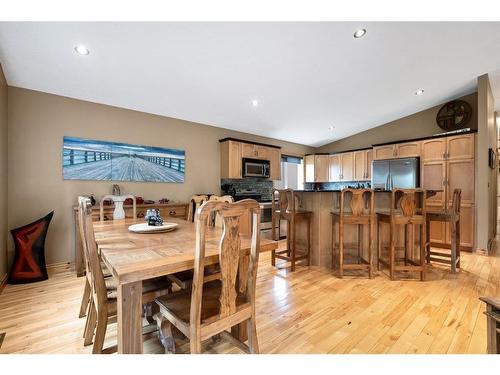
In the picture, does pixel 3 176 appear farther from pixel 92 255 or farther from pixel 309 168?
pixel 309 168

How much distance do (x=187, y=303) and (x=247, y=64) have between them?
262 cm

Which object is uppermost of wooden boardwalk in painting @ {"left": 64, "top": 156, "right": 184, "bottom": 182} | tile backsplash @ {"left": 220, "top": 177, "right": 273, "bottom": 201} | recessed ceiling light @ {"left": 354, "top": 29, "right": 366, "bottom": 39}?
recessed ceiling light @ {"left": 354, "top": 29, "right": 366, "bottom": 39}

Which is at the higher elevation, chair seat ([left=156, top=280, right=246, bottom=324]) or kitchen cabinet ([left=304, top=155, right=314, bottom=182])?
kitchen cabinet ([left=304, top=155, right=314, bottom=182])

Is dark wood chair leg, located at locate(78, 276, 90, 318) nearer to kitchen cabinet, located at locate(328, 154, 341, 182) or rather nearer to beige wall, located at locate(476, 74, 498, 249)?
beige wall, located at locate(476, 74, 498, 249)

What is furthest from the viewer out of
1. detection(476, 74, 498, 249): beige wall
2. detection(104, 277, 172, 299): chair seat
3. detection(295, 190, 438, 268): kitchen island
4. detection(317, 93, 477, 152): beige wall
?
detection(317, 93, 477, 152): beige wall

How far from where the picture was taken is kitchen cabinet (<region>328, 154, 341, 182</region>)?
19.9ft

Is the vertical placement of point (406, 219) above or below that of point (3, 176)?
below

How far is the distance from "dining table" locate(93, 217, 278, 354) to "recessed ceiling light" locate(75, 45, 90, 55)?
1962 millimetres

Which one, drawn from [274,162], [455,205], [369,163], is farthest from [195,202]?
[369,163]

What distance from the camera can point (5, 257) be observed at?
9.14ft

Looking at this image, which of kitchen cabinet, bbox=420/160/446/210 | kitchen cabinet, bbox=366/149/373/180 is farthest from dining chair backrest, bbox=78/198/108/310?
kitchen cabinet, bbox=366/149/373/180

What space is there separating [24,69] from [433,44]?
4.72 meters

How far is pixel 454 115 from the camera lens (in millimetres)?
4453
